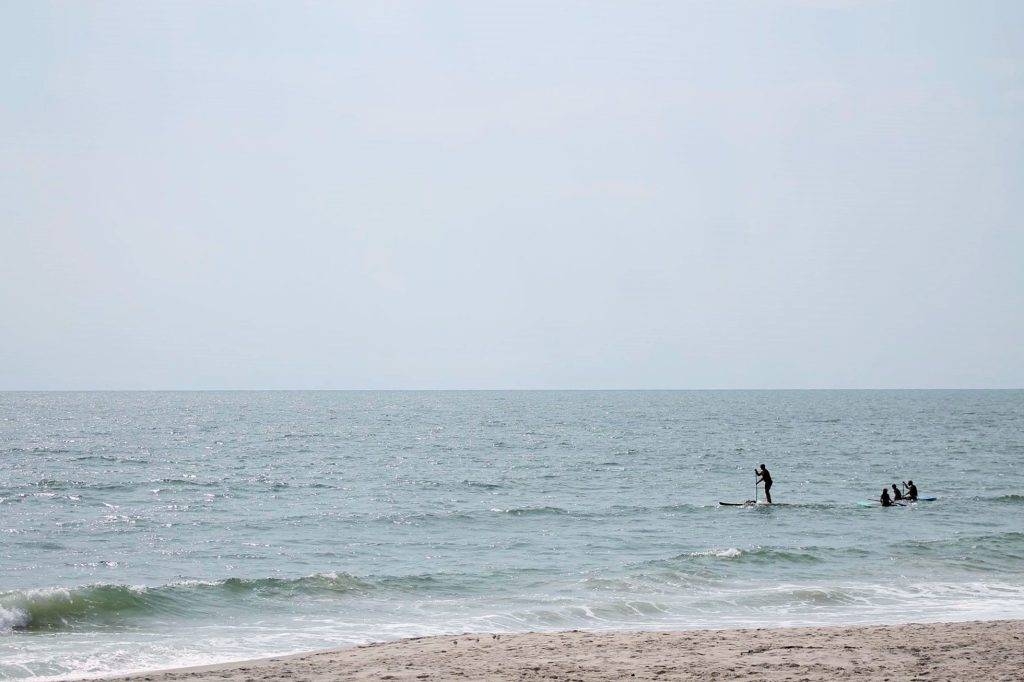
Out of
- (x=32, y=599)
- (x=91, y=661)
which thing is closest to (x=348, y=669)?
(x=91, y=661)

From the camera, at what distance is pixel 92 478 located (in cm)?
4659

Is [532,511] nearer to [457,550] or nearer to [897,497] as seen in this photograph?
[457,550]

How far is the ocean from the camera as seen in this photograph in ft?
62.2

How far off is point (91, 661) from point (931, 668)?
12436 millimetres

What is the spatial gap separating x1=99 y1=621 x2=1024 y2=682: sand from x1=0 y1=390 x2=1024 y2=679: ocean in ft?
7.28

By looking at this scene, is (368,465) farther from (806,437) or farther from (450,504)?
(806,437)

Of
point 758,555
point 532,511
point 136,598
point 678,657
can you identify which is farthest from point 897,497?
point 136,598

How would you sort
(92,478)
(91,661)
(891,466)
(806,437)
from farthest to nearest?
1. (806,437)
2. (891,466)
3. (92,478)
4. (91,661)

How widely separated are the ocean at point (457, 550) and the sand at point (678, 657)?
2.22 metres

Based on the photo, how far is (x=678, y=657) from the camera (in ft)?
46.7

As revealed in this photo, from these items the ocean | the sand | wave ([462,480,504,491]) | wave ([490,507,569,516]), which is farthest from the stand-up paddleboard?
the sand

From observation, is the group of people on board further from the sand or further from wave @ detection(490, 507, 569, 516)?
the sand

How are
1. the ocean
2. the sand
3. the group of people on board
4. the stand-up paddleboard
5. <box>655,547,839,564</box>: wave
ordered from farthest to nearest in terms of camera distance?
the stand-up paddleboard < the group of people on board < <box>655,547,839,564</box>: wave < the ocean < the sand

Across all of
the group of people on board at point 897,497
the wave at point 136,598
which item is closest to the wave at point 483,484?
the group of people on board at point 897,497
